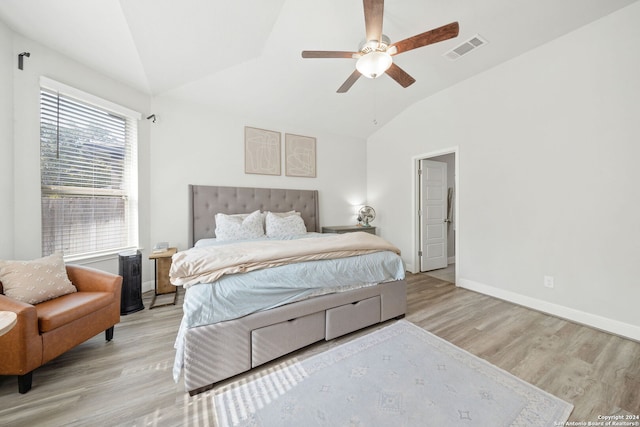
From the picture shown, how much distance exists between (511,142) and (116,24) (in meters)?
4.44

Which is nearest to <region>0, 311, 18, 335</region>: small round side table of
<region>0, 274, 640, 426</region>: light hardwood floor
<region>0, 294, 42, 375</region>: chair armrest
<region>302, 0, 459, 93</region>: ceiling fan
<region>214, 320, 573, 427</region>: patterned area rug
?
<region>0, 294, 42, 375</region>: chair armrest

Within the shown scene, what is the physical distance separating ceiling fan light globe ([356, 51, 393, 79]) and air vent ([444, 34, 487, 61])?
57.7 inches

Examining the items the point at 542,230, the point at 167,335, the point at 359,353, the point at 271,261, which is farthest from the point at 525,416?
the point at 167,335

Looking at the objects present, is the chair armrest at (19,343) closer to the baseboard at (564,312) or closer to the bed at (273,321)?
the bed at (273,321)

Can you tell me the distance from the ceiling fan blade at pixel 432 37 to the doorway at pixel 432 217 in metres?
2.19

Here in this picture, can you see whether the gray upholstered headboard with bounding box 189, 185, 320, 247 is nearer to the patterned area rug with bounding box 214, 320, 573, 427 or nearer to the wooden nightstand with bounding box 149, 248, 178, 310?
the wooden nightstand with bounding box 149, 248, 178, 310

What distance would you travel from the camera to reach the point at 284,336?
70.7 inches

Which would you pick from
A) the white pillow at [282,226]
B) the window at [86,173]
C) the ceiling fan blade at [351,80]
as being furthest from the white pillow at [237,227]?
the ceiling fan blade at [351,80]

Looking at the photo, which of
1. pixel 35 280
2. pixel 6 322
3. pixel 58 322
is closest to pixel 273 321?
pixel 6 322

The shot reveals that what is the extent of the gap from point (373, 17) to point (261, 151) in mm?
2661

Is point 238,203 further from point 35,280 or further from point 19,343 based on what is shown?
point 19,343

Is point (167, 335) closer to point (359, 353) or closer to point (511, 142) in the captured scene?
point (359, 353)

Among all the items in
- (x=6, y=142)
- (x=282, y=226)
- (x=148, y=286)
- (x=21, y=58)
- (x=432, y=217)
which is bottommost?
(x=148, y=286)

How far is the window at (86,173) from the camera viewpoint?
2.30m
